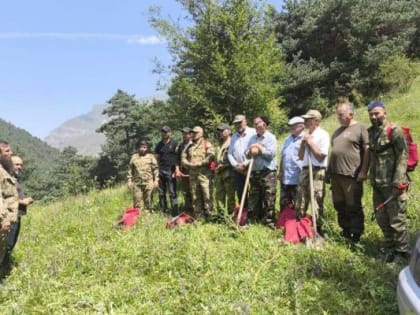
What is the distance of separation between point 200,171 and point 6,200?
3.28 meters

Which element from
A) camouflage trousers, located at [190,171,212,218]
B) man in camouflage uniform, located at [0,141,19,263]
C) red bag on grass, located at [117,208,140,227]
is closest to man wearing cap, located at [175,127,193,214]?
camouflage trousers, located at [190,171,212,218]

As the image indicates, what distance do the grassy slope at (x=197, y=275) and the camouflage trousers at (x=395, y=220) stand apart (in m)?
0.31

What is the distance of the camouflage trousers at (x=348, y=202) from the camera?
5578 millimetres

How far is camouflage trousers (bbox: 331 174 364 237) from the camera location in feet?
18.3

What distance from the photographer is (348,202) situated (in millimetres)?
5652

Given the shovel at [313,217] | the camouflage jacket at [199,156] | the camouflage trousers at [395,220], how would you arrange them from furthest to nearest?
the camouflage jacket at [199,156]
the shovel at [313,217]
the camouflage trousers at [395,220]

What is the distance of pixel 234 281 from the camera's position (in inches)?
178

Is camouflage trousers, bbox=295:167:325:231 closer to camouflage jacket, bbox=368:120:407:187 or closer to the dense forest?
camouflage jacket, bbox=368:120:407:187

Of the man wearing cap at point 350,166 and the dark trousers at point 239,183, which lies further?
the dark trousers at point 239,183

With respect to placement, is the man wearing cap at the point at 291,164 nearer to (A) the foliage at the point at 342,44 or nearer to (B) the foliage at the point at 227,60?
(B) the foliage at the point at 227,60

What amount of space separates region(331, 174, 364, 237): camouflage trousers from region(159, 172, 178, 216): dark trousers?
336 cm

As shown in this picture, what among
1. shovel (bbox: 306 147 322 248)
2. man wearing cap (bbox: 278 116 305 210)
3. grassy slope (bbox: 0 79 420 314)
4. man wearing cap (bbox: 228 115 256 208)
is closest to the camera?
grassy slope (bbox: 0 79 420 314)

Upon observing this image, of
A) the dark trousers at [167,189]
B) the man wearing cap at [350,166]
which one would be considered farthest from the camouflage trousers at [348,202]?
the dark trousers at [167,189]

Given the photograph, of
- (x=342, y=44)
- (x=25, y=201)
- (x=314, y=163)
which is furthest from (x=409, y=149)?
(x=342, y=44)
